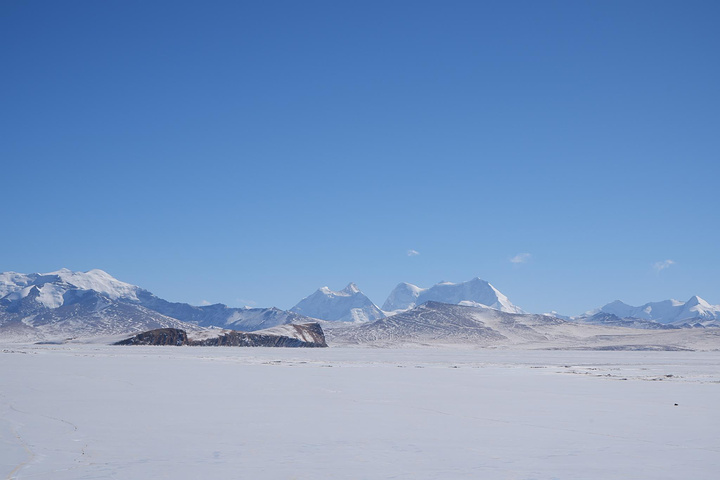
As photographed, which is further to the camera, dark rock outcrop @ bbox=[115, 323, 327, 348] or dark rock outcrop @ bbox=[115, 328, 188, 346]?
dark rock outcrop @ bbox=[115, 323, 327, 348]

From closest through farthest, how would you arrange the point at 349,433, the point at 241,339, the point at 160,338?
the point at 349,433
the point at 160,338
the point at 241,339

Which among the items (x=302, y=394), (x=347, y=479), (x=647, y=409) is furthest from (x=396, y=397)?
(x=347, y=479)

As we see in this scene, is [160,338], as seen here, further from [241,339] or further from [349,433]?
[349,433]

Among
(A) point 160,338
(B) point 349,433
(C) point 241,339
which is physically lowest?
(B) point 349,433

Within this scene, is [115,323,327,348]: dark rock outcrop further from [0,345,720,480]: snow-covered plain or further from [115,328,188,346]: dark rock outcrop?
[0,345,720,480]: snow-covered plain

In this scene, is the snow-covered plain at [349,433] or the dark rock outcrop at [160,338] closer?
the snow-covered plain at [349,433]

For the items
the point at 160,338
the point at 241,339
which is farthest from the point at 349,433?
the point at 241,339

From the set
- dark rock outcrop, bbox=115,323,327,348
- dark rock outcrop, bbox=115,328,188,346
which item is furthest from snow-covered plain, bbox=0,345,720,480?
dark rock outcrop, bbox=115,323,327,348

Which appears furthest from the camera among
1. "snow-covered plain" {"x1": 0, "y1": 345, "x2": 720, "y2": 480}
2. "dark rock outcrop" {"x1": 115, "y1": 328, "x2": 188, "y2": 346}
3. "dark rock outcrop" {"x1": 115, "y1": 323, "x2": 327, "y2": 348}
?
"dark rock outcrop" {"x1": 115, "y1": 323, "x2": 327, "y2": 348}

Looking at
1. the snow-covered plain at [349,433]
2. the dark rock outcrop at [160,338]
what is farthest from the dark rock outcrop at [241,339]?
the snow-covered plain at [349,433]

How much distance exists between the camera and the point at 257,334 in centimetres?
14312

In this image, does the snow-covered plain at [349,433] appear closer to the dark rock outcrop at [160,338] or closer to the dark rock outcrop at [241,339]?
the dark rock outcrop at [160,338]

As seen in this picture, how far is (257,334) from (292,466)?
445 feet

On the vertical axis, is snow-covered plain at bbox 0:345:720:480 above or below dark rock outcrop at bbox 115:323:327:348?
below
